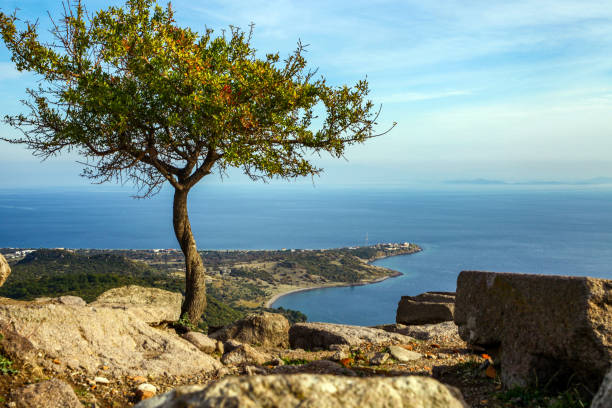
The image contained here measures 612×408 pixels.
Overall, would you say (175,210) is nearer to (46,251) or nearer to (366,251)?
(46,251)

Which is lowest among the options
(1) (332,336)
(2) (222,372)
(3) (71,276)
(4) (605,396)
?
(3) (71,276)

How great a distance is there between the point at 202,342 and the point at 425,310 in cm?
744

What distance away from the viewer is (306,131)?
39.1ft

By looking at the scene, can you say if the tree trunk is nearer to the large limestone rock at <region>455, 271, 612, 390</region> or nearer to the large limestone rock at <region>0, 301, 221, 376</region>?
the large limestone rock at <region>0, 301, 221, 376</region>

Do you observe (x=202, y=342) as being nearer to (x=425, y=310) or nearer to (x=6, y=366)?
(x=6, y=366)

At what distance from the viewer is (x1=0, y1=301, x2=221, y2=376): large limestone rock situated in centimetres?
612

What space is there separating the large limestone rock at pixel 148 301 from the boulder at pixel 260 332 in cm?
148

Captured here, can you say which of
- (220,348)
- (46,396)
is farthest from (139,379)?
(220,348)

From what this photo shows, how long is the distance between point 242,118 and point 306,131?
2.21m

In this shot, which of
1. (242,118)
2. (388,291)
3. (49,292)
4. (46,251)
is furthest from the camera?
(388,291)

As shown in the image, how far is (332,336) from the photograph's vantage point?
9.87 metres

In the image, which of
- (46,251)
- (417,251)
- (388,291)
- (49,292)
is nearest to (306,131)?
(49,292)

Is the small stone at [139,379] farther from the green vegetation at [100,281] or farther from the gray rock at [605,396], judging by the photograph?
the gray rock at [605,396]

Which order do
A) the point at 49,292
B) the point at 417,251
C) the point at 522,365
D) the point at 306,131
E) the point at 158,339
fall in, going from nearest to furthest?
the point at 522,365
the point at 158,339
the point at 306,131
the point at 49,292
the point at 417,251
